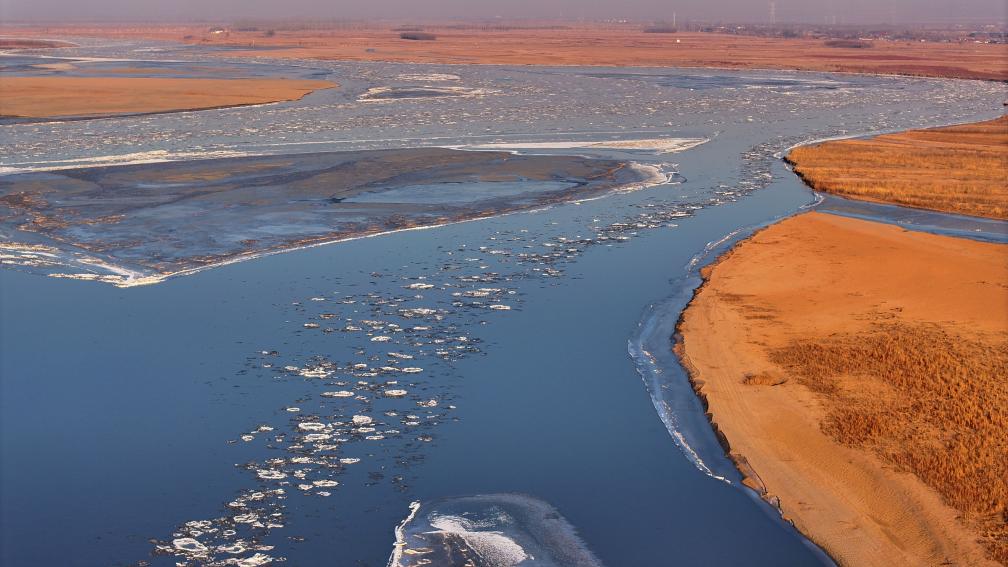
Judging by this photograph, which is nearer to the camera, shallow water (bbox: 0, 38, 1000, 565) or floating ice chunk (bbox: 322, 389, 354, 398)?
shallow water (bbox: 0, 38, 1000, 565)

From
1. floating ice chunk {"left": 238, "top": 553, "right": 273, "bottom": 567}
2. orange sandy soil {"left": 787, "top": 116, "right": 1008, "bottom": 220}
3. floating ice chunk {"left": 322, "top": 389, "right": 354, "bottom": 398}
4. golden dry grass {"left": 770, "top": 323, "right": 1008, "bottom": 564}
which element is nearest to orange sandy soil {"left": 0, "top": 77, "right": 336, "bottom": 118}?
orange sandy soil {"left": 787, "top": 116, "right": 1008, "bottom": 220}

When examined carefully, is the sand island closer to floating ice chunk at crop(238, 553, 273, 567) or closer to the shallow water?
the shallow water

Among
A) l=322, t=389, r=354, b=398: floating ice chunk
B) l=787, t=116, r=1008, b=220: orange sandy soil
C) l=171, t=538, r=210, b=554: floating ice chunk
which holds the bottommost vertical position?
l=171, t=538, r=210, b=554: floating ice chunk

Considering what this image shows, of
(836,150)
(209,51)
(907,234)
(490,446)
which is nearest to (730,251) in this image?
(907,234)

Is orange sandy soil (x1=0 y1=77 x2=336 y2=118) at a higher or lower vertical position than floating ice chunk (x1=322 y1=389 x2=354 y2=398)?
higher

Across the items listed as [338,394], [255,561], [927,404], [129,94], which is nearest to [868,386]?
[927,404]

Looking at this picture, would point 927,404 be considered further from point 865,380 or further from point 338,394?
point 338,394

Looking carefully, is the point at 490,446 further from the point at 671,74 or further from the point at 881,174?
the point at 671,74
